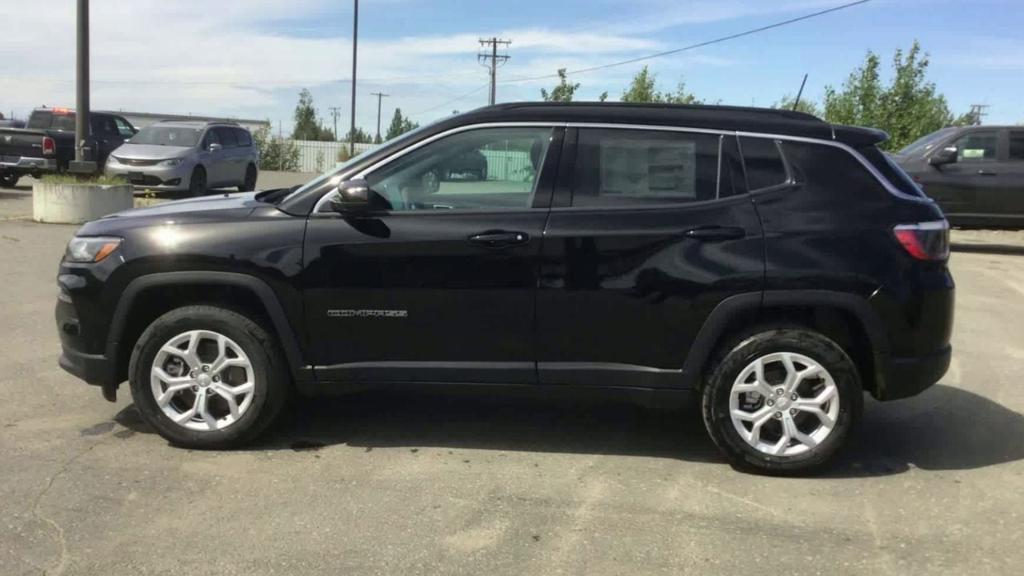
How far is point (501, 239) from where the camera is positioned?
4285 mm

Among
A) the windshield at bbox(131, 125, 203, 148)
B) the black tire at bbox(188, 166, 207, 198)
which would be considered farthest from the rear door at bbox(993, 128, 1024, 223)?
the windshield at bbox(131, 125, 203, 148)

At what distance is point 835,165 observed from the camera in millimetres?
4336

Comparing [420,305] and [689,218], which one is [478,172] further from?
[689,218]

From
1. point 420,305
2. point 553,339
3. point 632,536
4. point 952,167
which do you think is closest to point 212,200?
point 420,305

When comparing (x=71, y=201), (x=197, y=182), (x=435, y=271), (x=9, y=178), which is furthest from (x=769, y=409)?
(x=9, y=178)

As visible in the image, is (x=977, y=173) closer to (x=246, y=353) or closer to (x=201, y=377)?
(x=246, y=353)

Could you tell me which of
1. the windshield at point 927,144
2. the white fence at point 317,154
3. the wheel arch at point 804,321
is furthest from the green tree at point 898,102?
the white fence at point 317,154

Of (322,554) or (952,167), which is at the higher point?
(952,167)

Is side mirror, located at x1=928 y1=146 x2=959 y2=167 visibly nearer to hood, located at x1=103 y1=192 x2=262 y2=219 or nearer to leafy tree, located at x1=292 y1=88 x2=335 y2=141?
hood, located at x1=103 y1=192 x2=262 y2=219

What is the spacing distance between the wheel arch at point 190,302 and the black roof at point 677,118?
1.27 m

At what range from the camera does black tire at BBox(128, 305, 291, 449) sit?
4.41 metres

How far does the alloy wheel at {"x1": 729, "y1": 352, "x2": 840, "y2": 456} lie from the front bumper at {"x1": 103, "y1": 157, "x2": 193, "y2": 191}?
49.9 feet

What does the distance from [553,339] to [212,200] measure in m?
2.09

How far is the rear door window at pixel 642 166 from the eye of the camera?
4.37m
